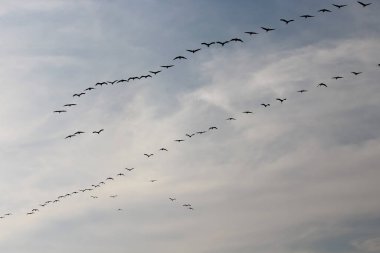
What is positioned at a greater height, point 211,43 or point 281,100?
point 211,43

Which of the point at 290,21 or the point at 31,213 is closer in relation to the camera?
the point at 290,21

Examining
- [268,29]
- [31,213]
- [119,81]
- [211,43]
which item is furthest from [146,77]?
[31,213]

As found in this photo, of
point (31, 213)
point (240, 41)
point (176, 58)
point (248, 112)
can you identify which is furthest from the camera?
point (31, 213)

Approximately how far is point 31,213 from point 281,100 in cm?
8612

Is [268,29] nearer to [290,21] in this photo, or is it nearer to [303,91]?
[290,21]

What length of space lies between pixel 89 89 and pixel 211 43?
29.3 m

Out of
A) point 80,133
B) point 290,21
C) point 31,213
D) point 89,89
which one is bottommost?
point 31,213

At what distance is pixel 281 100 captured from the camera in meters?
125

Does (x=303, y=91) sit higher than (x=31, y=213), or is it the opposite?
(x=303, y=91)

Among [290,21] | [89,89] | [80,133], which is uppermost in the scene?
[290,21]

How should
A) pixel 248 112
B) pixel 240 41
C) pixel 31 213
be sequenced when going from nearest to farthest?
1. pixel 240 41
2. pixel 248 112
3. pixel 31 213

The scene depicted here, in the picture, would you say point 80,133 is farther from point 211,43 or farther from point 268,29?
point 268,29

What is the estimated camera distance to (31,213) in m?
168

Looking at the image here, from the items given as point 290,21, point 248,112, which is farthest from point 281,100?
point 290,21
